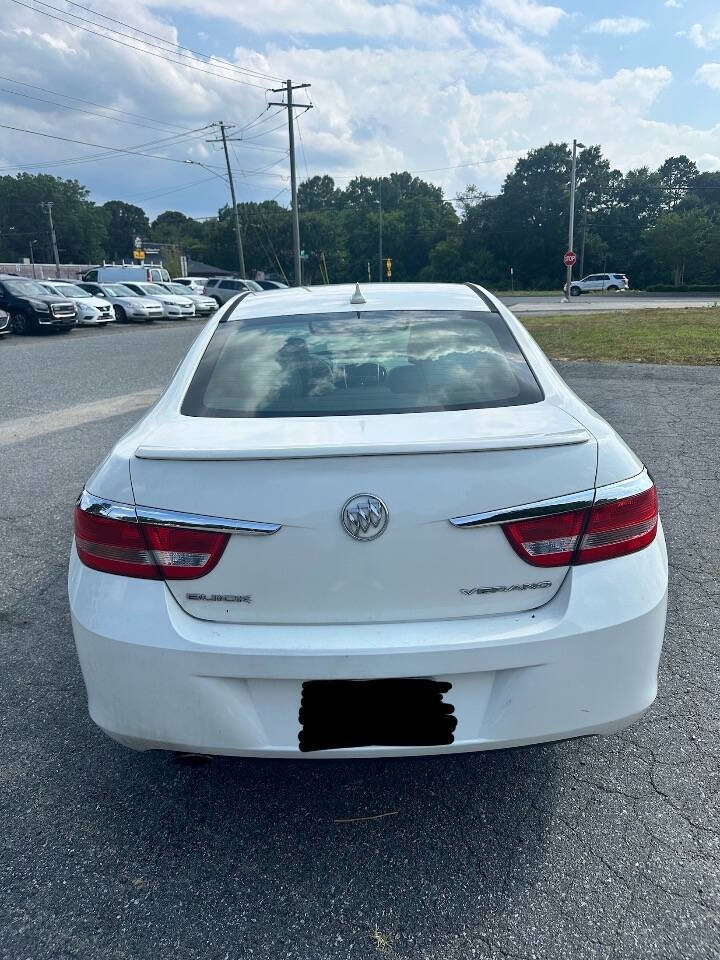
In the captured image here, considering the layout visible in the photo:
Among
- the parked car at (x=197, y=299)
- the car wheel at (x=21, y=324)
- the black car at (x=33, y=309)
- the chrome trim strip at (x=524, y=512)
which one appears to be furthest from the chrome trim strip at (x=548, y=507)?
the parked car at (x=197, y=299)

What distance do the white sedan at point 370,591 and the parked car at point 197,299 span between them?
3205cm

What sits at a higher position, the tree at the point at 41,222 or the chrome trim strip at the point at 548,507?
the tree at the point at 41,222

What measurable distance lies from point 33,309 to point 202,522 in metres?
22.3

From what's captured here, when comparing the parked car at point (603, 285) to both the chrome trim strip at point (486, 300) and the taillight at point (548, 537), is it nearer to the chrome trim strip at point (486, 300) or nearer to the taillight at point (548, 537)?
the chrome trim strip at point (486, 300)

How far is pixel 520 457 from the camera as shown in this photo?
190 cm

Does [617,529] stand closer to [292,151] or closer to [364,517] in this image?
[364,517]

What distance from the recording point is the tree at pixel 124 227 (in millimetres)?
129750

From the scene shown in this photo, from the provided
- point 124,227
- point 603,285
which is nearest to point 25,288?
point 603,285

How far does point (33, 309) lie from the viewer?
70.4ft

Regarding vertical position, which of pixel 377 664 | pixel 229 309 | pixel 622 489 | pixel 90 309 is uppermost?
pixel 229 309

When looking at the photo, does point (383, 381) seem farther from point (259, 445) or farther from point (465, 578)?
point (465, 578)

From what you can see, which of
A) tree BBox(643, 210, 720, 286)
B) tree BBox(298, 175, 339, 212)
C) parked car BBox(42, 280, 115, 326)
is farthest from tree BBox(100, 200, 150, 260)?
parked car BBox(42, 280, 115, 326)

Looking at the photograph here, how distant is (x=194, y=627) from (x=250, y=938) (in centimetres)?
80

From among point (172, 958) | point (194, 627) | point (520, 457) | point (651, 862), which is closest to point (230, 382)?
point (194, 627)
